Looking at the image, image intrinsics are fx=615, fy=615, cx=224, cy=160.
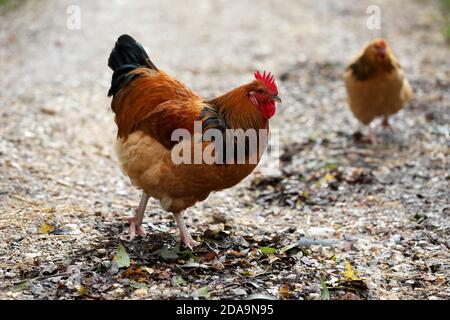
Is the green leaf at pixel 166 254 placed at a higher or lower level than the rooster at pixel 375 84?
lower

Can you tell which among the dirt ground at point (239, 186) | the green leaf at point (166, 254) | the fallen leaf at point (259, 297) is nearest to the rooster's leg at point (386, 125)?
the dirt ground at point (239, 186)

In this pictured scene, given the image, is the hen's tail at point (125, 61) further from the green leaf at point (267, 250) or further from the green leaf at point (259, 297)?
the green leaf at point (259, 297)

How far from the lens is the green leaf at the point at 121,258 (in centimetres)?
445

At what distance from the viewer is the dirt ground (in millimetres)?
4441

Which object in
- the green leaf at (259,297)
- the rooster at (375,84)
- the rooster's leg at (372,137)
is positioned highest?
the rooster at (375,84)

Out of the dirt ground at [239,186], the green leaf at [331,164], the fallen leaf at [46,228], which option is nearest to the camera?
the dirt ground at [239,186]

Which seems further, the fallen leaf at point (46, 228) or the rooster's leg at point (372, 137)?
the rooster's leg at point (372, 137)

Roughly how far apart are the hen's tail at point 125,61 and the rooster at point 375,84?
364 centimetres

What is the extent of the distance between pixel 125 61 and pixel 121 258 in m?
1.71

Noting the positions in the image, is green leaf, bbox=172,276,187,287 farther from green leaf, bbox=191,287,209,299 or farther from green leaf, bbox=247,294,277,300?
green leaf, bbox=247,294,277,300
